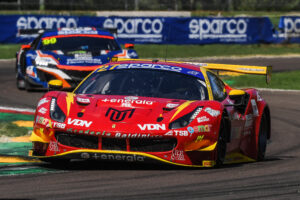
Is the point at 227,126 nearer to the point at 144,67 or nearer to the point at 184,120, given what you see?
the point at 184,120

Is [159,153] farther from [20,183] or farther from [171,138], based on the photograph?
[20,183]

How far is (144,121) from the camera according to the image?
7008 mm

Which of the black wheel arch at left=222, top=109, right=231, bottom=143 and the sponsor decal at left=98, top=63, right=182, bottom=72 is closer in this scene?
the black wheel arch at left=222, top=109, right=231, bottom=143

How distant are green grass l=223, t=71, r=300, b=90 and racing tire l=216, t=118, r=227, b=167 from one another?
10.3m

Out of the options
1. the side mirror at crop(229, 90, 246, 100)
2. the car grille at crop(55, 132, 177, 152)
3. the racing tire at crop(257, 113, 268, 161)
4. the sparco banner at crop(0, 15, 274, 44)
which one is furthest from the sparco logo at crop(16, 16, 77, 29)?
the car grille at crop(55, 132, 177, 152)

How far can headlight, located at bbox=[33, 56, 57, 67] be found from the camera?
15672mm

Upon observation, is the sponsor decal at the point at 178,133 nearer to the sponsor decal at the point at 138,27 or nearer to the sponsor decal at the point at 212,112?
the sponsor decal at the point at 212,112

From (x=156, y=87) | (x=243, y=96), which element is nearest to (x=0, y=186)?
(x=156, y=87)

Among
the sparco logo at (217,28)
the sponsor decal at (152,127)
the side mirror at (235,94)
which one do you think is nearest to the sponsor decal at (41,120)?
the sponsor decal at (152,127)

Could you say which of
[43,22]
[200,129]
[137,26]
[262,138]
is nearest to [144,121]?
[200,129]

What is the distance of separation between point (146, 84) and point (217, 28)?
2493 centimetres

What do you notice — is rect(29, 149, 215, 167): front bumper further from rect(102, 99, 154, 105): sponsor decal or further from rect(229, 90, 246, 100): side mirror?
rect(229, 90, 246, 100): side mirror

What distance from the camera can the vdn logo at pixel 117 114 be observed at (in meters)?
7.07

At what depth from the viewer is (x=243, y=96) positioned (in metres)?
8.35
